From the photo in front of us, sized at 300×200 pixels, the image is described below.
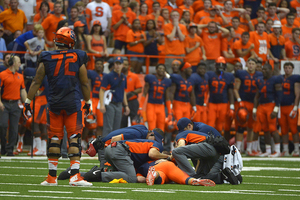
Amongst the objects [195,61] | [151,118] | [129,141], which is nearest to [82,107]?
[129,141]

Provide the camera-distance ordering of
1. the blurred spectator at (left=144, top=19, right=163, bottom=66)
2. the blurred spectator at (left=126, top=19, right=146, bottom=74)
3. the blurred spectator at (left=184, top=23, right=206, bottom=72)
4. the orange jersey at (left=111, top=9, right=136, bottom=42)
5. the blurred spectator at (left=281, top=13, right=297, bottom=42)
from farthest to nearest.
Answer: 1. the blurred spectator at (left=281, top=13, right=297, bottom=42)
2. the blurred spectator at (left=184, top=23, right=206, bottom=72)
3. the orange jersey at (left=111, top=9, right=136, bottom=42)
4. the blurred spectator at (left=144, top=19, right=163, bottom=66)
5. the blurred spectator at (left=126, top=19, right=146, bottom=74)

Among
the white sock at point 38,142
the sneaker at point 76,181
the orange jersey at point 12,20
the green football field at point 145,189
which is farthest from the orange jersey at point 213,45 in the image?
the sneaker at point 76,181

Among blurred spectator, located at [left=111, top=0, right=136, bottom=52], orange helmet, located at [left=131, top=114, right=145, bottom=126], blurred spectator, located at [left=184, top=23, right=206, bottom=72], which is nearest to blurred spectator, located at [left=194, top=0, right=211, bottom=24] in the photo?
blurred spectator, located at [left=184, top=23, right=206, bottom=72]

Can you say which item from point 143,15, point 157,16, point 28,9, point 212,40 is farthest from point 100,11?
point 212,40

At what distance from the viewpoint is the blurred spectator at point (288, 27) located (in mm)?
17344

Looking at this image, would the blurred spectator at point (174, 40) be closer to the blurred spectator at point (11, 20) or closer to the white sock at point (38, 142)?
the blurred spectator at point (11, 20)

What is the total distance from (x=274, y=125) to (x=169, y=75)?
3109 millimetres

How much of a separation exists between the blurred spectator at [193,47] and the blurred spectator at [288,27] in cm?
318

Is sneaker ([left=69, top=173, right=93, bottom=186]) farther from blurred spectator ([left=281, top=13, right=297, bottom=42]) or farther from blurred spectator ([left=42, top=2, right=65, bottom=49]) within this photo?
blurred spectator ([left=281, top=13, right=297, bottom=42])

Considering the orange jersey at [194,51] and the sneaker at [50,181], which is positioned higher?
the orange jersey at [194,51]

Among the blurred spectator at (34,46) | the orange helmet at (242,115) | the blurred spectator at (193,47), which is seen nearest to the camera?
the blurred spectator at (34,46)

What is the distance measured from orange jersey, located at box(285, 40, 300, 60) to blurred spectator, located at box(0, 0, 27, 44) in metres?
7.93

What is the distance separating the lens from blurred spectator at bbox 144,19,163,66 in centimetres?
1560

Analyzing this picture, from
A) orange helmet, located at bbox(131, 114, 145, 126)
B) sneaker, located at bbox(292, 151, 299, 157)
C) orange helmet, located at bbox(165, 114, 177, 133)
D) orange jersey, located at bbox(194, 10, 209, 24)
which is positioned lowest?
sneaker, located at bbox(292, 151, 299, 157)
